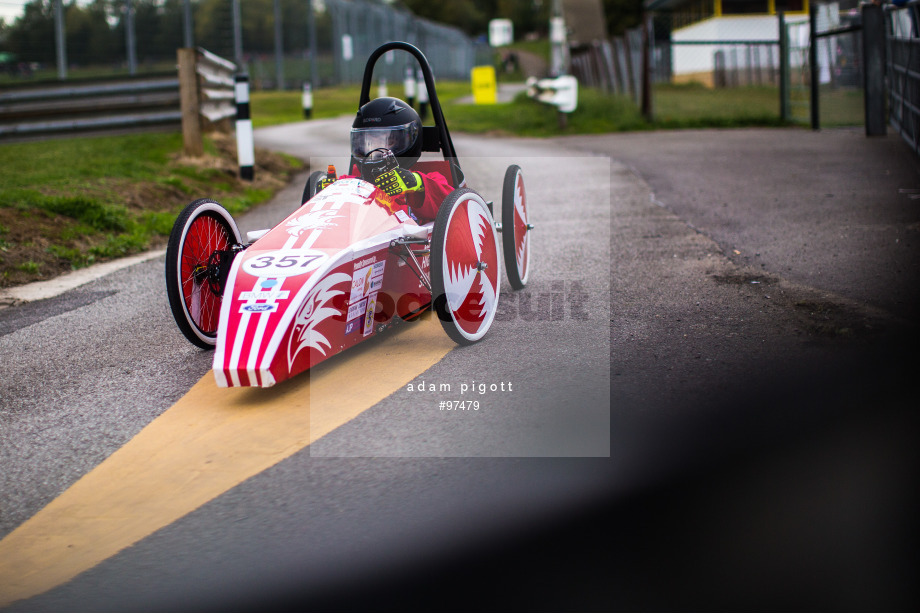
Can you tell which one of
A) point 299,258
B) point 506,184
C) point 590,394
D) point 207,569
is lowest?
point 207,569

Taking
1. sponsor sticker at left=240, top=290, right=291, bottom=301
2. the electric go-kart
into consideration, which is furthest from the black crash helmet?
sponsor sticker at left=240, top=290, right=291, bottom=301

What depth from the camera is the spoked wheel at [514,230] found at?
5035 mm

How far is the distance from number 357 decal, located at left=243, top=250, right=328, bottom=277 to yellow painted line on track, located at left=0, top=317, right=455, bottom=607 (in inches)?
19.8

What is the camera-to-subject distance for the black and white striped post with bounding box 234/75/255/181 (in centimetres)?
1000

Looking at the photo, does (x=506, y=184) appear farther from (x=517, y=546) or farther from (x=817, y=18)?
(x=817, y=18)

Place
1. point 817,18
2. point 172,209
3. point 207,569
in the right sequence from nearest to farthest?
1. point 207,569
2. point 172,209
3. point 817,18

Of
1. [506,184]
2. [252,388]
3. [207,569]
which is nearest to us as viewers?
[207,569]

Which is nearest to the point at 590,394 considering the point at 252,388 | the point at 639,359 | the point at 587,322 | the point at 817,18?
the point at 639,359

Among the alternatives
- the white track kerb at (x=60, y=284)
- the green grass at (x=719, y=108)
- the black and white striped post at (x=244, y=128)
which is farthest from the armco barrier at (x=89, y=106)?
the green grass at (x=719, y=108)

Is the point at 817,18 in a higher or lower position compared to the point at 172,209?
higher

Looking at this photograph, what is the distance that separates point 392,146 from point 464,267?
971 millimetres

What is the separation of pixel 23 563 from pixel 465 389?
5.70ft

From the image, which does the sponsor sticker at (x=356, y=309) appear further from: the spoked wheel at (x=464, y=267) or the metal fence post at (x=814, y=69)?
the metal fence post at (x=814, y=69)

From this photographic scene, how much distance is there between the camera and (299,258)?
372cm
